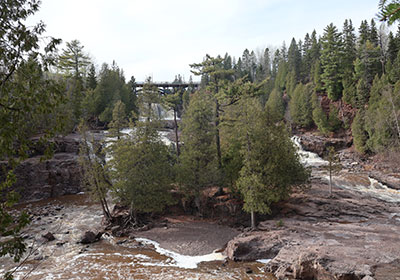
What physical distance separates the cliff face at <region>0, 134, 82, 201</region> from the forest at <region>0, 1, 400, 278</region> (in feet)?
9.23

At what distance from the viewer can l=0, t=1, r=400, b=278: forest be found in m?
3.83

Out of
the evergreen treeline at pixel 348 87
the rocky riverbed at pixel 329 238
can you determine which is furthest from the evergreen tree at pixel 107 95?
the rocky riverbed at pixel 329 238

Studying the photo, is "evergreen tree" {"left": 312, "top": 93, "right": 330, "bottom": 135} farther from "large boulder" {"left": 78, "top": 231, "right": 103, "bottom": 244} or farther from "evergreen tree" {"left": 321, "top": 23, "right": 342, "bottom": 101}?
"large boulder" {"left": 78, "top": 231, "right": 103, "bottom": 244}

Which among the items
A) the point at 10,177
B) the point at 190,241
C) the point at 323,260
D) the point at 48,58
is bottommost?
the point at 190,241

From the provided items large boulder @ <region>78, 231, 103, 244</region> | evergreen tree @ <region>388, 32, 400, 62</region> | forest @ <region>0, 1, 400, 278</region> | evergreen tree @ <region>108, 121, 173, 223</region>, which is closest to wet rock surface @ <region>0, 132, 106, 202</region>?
forest @ <region>0, 1, 400, 278</region>

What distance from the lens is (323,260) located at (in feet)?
35.7

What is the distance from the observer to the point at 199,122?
21203mm

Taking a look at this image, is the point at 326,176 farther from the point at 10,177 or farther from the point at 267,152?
the point at 10,177

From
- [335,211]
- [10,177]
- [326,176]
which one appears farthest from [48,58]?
[326,176]

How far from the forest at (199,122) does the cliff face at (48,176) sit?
281 cm

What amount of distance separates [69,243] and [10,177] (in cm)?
1559

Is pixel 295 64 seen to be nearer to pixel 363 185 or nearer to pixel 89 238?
pixel 363 185

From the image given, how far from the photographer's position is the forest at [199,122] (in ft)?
12.6

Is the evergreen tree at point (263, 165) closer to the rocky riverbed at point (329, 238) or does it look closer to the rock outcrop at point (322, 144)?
the rocky riverbed at point (329, 238)
